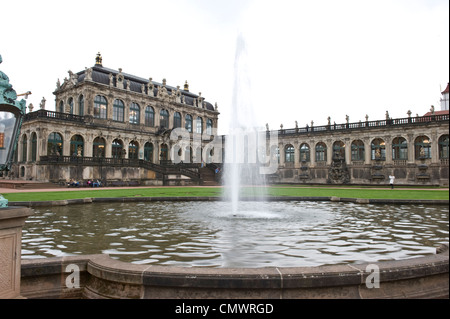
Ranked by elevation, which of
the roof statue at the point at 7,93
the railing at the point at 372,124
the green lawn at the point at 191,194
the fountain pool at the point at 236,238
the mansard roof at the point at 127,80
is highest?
the mansard roof at the point at 127,80

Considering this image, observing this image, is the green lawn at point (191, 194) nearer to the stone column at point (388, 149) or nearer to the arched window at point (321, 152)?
the stone column at point (388, 149)

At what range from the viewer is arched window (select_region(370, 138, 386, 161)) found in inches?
1880

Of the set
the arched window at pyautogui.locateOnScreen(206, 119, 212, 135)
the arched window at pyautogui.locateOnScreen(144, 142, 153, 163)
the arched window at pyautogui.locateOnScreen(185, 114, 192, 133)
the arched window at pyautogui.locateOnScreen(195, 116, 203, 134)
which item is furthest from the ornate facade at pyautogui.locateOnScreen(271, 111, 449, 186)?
the arched window at pyautogui.locateOnScreen(144, 142, 153, 163)

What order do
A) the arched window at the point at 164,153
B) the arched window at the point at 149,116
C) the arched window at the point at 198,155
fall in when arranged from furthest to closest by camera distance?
the arched window at the point at 198,155
the arched window at the point at 164,153
the arched window at the point at 149,116

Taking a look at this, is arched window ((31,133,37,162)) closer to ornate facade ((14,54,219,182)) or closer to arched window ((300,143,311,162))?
ornate facade ((14,54,219,182))

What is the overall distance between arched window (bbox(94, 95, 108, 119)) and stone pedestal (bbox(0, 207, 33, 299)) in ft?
160

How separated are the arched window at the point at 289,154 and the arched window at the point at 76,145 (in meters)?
32.5

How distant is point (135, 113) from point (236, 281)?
5448cm

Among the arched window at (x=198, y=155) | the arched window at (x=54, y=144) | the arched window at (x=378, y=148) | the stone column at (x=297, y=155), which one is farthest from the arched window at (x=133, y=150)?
the arched window at (x=378, y=148)

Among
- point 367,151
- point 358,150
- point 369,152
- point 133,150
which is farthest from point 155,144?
point 369,152

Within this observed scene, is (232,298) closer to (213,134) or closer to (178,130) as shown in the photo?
(178,130)

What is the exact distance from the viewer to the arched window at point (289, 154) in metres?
56.1

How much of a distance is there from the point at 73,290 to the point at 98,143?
47.4 meters

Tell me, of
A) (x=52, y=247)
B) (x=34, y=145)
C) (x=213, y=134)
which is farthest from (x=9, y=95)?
(x=213, y=134)
